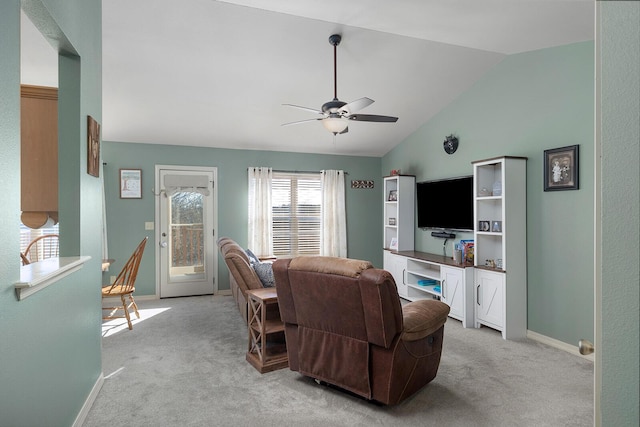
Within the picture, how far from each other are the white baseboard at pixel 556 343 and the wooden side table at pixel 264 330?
267 cm

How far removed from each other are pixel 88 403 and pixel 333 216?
465cm

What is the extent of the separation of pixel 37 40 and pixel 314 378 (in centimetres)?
378

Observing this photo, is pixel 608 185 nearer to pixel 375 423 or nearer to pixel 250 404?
pixel 375 423

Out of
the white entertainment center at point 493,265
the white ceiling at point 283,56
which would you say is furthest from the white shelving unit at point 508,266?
the white ceiling at point 283,56

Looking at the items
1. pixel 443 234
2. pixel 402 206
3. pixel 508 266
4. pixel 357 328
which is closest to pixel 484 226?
pixel 508 266

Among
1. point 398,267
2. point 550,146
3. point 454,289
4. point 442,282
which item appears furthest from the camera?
point 398,267

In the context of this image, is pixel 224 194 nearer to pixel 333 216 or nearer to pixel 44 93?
pixel 333 216

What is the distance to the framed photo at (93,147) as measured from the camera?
247 cm

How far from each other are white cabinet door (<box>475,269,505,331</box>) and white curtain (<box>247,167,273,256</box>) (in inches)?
130

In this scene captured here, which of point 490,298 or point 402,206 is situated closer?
point 490,298

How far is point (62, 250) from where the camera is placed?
2.25 metres

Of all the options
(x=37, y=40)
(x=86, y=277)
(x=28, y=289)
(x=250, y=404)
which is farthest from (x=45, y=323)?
(x=37, y=40)

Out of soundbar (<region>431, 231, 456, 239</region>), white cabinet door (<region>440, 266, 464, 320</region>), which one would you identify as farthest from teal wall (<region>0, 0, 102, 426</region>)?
soundbar (<region>431, 231, 456, 239</region>)

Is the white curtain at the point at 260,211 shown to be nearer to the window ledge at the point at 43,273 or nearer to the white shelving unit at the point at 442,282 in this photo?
the white shelving unit at the point at 442,282
